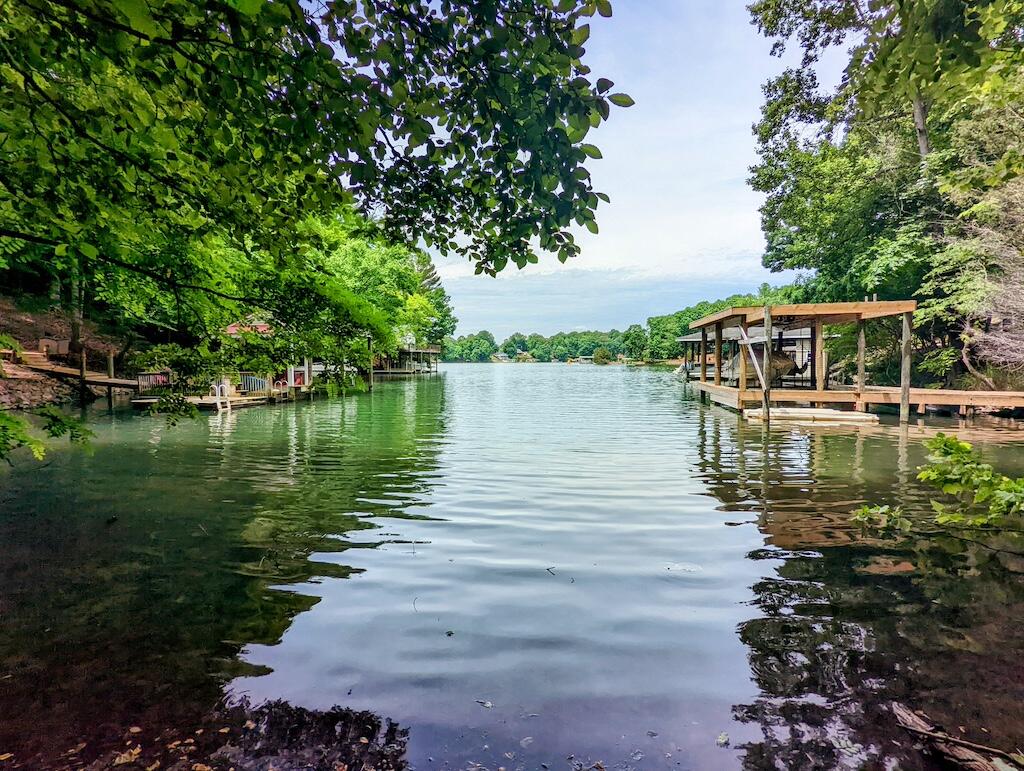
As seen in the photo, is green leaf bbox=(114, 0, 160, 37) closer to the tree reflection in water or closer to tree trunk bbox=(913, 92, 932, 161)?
the tree reflection in water

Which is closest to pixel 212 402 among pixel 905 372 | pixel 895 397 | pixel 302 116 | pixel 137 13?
pixel 302 116

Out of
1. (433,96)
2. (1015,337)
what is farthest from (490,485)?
(1015,337)

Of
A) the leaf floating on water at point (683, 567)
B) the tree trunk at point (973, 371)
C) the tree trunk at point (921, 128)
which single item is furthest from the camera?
the tree trunk at point (921, 128)

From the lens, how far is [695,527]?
25.4 feet

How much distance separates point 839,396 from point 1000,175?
19.2 meters

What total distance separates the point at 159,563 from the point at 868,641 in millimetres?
6782

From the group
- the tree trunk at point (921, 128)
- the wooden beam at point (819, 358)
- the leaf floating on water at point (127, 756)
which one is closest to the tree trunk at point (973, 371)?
the wooden beam at point (819, 358)

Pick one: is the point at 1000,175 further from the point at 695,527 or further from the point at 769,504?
the point at 769,504

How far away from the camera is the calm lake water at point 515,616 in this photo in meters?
3.51

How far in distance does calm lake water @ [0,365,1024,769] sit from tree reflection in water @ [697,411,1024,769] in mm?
22

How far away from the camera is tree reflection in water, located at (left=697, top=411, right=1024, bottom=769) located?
3367mm

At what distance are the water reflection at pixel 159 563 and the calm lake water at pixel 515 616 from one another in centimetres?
3

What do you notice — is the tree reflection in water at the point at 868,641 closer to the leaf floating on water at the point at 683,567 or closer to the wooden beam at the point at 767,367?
the leaf floating on water at the point at 683,567

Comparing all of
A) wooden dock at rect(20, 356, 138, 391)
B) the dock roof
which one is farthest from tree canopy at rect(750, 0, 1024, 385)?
wooden dock at rect(20, 356, 138, 391)
